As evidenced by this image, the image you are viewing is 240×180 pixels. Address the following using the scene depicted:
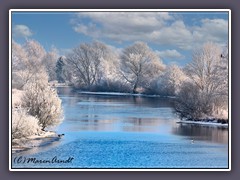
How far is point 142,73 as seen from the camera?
11.4 m

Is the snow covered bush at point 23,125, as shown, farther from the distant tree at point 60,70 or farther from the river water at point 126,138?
the distant tree at point 60,70

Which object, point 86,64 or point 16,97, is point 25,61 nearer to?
point 16,97

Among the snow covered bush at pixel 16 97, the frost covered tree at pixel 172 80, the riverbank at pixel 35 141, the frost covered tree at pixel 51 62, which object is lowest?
the riverbank at pixel 35 141

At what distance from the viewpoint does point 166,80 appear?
11141 mm

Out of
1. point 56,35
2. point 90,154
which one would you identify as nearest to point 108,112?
point 90,154

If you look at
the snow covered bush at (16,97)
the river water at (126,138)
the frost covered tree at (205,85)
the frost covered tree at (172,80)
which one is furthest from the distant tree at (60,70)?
the frost covered tree at (205,85)

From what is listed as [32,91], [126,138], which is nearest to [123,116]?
[126,138]

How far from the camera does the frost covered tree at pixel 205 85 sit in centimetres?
1045

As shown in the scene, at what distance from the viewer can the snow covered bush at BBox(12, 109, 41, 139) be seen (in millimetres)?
10180

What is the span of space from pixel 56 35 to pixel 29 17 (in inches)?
29.2

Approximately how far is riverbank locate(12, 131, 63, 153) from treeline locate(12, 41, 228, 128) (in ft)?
3.66

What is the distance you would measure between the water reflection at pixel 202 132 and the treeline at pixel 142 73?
292 millimetres

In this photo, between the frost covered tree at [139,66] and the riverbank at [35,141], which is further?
the frost covered tree at [139,66]

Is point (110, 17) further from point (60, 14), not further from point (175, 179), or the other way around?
point (175, 179)
